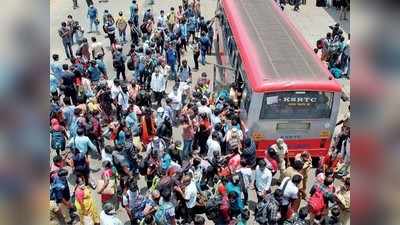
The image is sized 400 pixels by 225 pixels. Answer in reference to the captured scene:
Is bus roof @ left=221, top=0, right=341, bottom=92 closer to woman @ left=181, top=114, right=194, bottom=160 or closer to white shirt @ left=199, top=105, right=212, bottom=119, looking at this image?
white shirt @ left=199, top=105, right=212, bottom=119

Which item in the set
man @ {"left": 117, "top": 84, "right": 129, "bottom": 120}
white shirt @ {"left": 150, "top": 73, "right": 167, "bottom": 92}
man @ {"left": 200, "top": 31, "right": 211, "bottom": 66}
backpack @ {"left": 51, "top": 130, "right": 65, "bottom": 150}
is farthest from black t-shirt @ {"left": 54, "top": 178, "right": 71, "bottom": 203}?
man @ {"left": 200, "top": 31, "right": 211, "bottom": 66}

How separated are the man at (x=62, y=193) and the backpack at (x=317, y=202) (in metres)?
4.06

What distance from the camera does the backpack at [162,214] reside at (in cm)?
776

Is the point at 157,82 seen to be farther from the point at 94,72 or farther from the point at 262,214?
Answer: the point at 262,214

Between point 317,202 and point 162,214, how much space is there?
2.52 m

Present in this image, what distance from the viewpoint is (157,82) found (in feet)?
44.3

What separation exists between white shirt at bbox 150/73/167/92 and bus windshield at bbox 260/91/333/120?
419 centimetres

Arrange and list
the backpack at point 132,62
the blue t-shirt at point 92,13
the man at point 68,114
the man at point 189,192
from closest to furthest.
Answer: the man at point 189,192 → the man at point 68,114 → the backpack at point 132,62 → the blue t-shirt at point 92,13

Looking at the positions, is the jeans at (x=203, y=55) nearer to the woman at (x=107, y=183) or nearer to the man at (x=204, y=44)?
the man at (x=204, y=44)

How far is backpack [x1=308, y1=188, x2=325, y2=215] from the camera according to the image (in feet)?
26.9

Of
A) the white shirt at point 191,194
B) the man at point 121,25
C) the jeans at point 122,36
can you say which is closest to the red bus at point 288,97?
the white shirt at point 191,194
